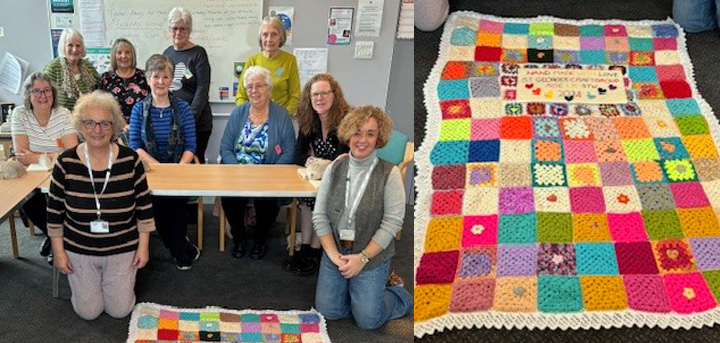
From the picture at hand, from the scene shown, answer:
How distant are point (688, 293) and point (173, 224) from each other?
1620 millimetres

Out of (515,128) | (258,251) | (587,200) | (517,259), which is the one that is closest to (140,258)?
(258,251)

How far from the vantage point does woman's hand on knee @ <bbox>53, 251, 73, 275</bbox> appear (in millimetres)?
2043

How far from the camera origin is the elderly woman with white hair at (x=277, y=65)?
232cm

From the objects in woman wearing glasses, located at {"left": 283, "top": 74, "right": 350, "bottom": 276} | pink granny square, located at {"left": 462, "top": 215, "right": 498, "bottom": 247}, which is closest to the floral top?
woman wearing glasses, located at {"left": 283, "top": 74, "right": 350, "bottom": 276}

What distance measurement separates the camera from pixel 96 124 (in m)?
1.96

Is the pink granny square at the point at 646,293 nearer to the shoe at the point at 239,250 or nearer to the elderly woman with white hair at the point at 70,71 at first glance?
the shoe at the point at 239,250

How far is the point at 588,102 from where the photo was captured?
2707 millimetres

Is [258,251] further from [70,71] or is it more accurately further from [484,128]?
[484,128]

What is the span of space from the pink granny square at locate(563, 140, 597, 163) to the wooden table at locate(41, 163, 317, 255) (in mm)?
949

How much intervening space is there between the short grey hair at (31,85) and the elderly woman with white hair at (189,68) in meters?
0.36

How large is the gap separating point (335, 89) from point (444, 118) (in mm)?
529

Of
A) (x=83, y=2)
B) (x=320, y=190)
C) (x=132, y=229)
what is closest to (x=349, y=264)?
(x=320, y=190)

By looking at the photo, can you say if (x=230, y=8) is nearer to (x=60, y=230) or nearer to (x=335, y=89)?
(x=335, y=89)

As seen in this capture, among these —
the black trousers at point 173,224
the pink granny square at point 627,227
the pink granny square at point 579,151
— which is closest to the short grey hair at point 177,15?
the black trousers at point 173,224
